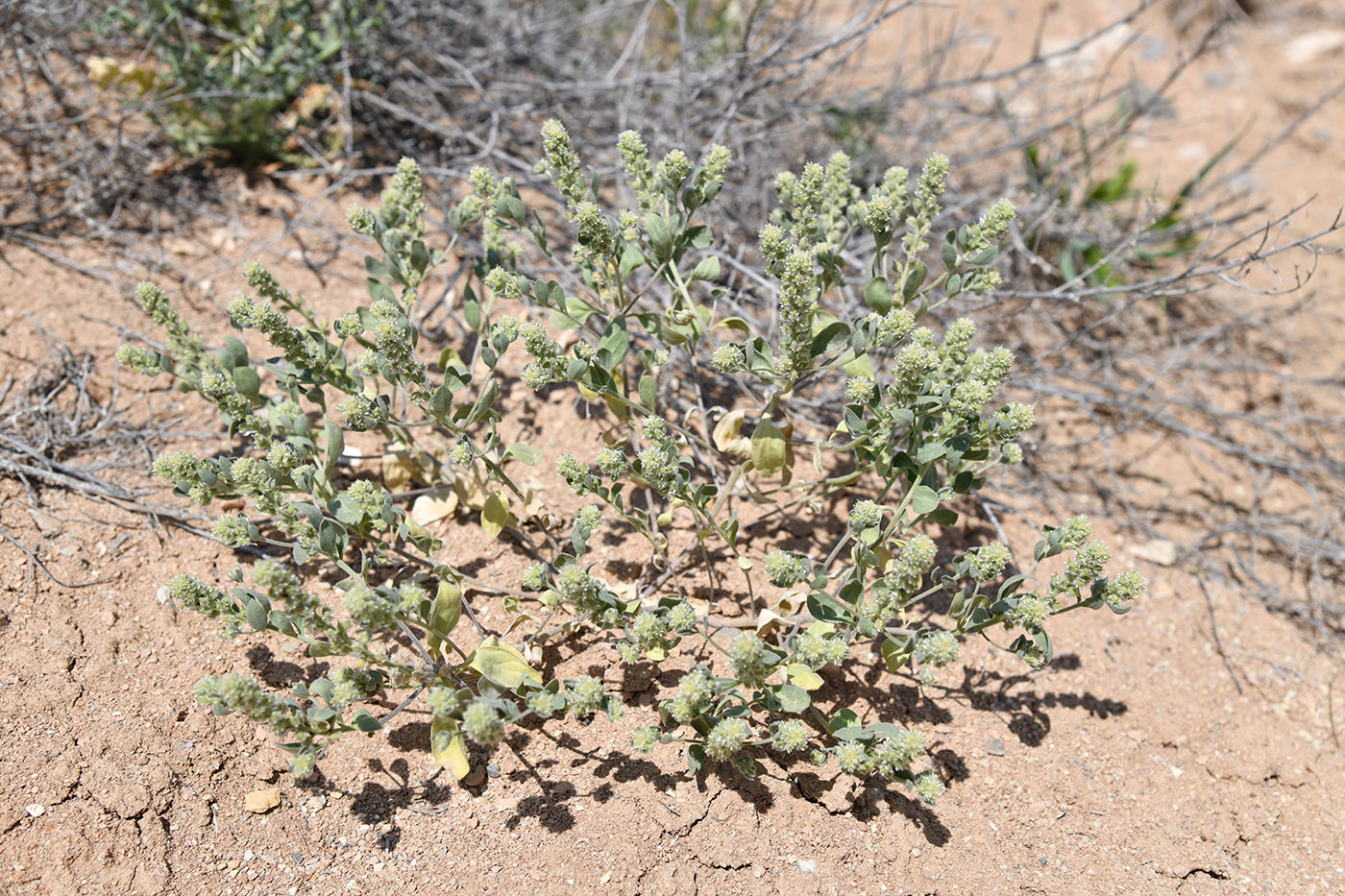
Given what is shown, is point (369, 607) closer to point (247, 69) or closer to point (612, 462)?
point (612, 462)

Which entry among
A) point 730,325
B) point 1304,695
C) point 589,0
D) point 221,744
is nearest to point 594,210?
point 730,325

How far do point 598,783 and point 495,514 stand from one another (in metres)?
0.64

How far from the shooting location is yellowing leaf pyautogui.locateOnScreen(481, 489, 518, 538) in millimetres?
2084

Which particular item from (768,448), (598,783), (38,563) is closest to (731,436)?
(768,448)

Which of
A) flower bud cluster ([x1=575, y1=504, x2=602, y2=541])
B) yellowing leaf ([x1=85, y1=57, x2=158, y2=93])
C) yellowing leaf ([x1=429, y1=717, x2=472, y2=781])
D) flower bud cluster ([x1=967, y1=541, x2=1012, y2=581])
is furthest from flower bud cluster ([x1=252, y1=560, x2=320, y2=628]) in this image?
yellowing leaf ([x1=85, y1=57, x2=158, y2=93])

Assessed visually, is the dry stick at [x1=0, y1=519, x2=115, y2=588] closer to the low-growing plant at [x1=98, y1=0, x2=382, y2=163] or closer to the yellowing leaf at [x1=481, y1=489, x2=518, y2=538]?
the yellowing leaf at [x1=481, y1=489, x2=518, y2=538]

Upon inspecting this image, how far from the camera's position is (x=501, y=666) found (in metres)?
1.83

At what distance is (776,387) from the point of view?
2.06 meters

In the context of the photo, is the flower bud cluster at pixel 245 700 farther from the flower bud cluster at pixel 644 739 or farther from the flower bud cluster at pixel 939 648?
the flower bud cluster at pixel 939 648

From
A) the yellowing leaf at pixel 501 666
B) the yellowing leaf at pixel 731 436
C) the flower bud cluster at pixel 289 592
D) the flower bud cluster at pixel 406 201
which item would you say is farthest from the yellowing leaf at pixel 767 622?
the flower bud cluster at pixel 406 201

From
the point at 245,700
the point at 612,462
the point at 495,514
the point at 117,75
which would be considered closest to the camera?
the point at 245,700

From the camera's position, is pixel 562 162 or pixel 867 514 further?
pixel 562 162

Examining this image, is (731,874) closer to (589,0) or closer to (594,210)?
(594,210)

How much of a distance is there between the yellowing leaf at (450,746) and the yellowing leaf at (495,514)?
0.50m
